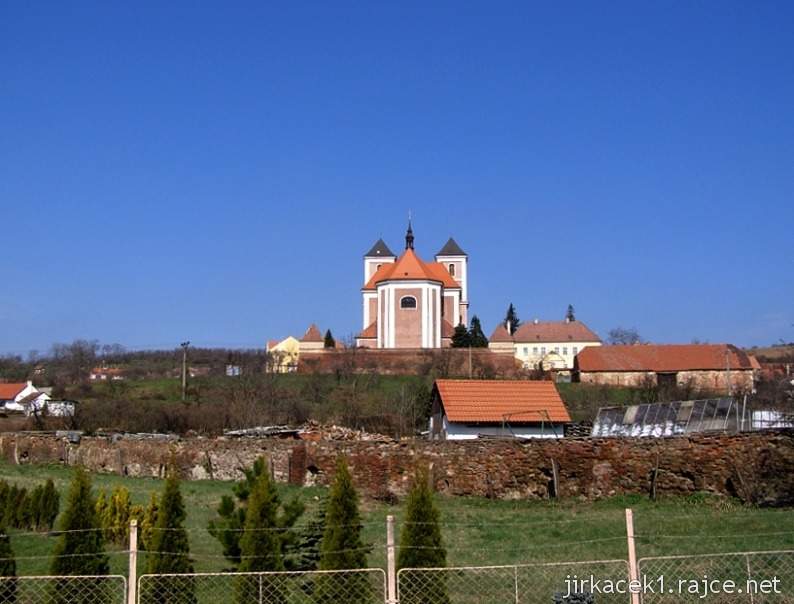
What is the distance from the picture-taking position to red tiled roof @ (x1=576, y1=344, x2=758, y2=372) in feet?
250

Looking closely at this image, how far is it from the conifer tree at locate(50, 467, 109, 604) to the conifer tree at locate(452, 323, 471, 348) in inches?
2882

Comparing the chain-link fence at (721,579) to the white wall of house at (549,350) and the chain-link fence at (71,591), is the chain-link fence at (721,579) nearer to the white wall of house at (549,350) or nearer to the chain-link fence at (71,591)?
the chain-link fence at (71,591)

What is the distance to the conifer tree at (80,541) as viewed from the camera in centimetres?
1046

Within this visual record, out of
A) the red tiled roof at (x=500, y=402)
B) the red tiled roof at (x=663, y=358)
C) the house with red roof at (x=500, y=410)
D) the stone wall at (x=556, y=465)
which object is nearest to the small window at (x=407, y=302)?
the red tiled roof at (x=663, y=358)

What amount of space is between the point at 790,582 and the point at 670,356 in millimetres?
69402

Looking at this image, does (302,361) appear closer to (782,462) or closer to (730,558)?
(782,462)

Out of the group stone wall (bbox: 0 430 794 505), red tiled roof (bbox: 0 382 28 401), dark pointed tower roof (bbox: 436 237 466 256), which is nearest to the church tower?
dark pointed tower roof (bbox: 436 237 466 256)

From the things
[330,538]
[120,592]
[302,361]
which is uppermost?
[302,361]

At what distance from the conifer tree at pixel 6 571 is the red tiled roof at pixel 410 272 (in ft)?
241

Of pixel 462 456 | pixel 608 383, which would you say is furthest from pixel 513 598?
pixel 608 383

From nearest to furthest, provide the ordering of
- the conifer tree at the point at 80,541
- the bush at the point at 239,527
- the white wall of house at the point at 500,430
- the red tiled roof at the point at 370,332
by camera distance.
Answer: the conifer tree at the point at 80,541, the bush at the point at 239,527, the white wall of house at the point at 500,430, the red tiled roof at the point at 370,332

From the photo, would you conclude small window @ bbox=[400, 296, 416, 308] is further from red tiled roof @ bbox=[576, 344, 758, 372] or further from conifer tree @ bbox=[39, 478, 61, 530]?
conifer tree @ bbox=[39, 478, 61, 530]

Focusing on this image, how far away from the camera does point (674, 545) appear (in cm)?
1363

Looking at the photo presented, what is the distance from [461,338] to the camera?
8462 cm
